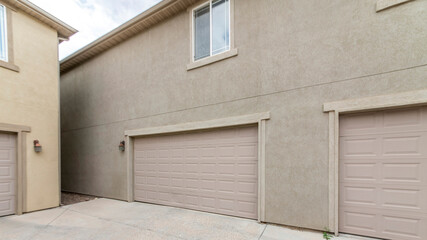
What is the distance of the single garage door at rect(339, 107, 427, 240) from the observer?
11.0 feet

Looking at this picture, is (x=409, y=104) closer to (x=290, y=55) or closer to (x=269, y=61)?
(x=290, y=55)

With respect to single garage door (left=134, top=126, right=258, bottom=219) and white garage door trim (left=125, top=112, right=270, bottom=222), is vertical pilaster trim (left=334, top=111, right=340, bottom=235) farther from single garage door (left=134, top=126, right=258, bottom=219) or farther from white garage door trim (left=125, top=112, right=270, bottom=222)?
single garage door (left=134, top=126, right=258, bottom=219)

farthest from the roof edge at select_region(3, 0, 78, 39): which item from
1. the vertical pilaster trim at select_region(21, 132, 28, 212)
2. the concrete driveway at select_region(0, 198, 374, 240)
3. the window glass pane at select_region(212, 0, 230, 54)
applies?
the concrete driveway at select_region(0, 198, 374, 240)

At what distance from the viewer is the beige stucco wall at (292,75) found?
3525 mm

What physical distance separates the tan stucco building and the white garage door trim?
2.16 metres

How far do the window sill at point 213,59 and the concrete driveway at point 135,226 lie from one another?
3.83 m

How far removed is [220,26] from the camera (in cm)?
532

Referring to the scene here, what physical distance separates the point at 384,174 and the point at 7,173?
8.66m

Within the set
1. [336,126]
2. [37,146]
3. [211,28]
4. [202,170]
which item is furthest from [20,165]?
[336,126]

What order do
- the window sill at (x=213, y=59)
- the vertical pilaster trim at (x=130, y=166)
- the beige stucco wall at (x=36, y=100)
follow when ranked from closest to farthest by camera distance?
the window sill at (x=213, y=59)
the beige stucco wall at (x=36, y=100)
the vertical pilaster trim at (x=130, y=166)

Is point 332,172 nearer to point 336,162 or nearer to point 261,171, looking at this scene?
point 336,162

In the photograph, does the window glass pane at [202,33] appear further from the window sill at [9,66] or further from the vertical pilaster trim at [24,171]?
the vertical pilaster trim at [24,171]

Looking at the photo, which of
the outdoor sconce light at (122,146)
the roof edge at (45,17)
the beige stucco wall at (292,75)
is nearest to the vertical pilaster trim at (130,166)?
the outdoor sconce light at (122,146)

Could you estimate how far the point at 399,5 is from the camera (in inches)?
136
